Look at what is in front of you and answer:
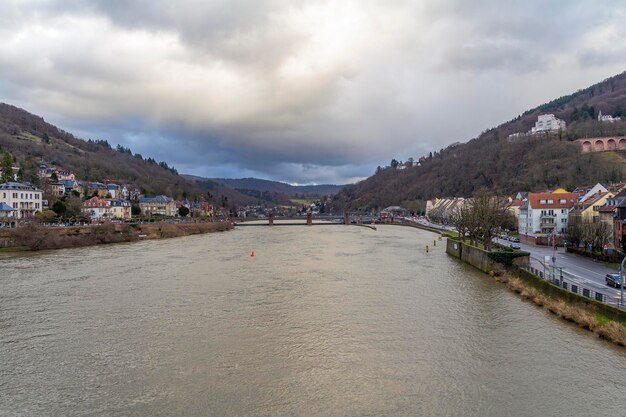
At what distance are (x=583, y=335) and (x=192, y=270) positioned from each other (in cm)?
2084

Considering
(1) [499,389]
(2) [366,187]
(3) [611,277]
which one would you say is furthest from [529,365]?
(2) [366,187]

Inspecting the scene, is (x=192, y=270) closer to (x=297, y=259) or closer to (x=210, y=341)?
(x=297, y=259)

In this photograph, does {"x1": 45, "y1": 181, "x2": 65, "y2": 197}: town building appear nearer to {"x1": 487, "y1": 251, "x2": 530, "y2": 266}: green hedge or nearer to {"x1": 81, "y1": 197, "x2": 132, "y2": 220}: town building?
{"x1": 81, "y1": 197, "x2": 132, "y2": 220}: town building

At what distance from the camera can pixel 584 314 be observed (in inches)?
576

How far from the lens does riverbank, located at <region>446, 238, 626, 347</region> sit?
1316 centimetres

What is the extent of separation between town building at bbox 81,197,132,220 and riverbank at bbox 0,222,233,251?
14305 mm

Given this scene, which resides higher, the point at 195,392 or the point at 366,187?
the point at 366,187

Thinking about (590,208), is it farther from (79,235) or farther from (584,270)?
(79,235)

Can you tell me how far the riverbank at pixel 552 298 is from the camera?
13156 mm

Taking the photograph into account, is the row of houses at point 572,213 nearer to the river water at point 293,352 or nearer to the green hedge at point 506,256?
the green hedge at point 506,256

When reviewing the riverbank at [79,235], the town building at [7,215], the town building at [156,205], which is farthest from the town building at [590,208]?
→ the town building at [156,205]

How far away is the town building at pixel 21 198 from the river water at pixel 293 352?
36.9 m

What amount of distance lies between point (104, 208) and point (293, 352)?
66.5 metres

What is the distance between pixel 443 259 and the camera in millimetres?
33594
